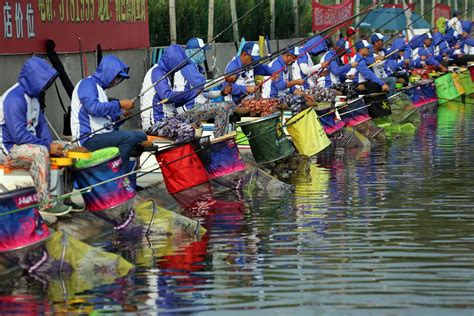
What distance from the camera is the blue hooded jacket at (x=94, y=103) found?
16.4 meters

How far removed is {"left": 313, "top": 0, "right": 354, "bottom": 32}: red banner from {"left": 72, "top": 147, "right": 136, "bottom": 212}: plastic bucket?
2431 centimetres

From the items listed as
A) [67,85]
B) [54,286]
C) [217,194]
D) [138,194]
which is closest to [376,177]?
[217,194]

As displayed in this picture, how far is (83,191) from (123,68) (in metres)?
2.28

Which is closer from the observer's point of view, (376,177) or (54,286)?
(54,286)

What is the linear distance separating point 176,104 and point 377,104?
8691mm

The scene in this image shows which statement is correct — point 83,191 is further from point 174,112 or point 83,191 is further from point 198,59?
point 198,59

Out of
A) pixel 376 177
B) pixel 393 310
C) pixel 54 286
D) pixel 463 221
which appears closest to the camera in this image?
pixel 393 310

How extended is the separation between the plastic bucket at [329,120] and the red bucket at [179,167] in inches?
261

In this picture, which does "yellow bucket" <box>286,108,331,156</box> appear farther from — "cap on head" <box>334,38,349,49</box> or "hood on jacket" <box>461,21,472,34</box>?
"hood on jacket" <box>461,21,472,34</box>

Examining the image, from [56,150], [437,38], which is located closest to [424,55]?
[437,38]

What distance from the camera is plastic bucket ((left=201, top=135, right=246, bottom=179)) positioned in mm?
18750

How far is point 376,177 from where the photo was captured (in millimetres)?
20438

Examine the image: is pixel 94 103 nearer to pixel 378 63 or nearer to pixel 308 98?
pixel 308 98

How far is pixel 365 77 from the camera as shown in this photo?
29016 mm
